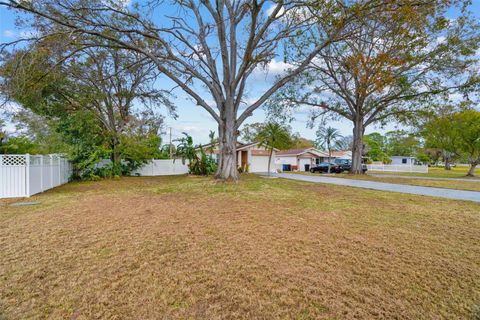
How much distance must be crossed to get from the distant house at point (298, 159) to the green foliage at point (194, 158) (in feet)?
50.9

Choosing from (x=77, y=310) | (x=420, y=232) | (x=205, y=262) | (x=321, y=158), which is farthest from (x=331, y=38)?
(x=321, y=158)

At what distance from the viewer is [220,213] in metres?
5.71

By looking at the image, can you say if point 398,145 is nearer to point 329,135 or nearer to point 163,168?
point 329,135

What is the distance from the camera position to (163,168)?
758 inches

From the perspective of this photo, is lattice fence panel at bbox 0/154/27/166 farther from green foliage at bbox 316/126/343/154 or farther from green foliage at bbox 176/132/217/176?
green foliage at bbox 316/126/343/154

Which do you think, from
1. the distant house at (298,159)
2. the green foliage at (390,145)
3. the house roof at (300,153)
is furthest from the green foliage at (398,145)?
the distant house at (298,159)

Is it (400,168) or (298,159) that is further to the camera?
(298,159)

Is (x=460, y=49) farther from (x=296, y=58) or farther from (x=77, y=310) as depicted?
(x=77, y=310)

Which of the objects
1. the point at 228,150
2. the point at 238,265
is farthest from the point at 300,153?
the point at 238,265

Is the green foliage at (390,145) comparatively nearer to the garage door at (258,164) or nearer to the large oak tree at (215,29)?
the garage door at (258,164)

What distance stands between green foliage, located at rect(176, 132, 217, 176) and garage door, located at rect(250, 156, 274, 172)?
684 centimetres

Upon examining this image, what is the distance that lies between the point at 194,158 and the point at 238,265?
1459cm

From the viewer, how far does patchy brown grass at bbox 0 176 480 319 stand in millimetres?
2193

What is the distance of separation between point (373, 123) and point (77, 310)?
77.0ft
